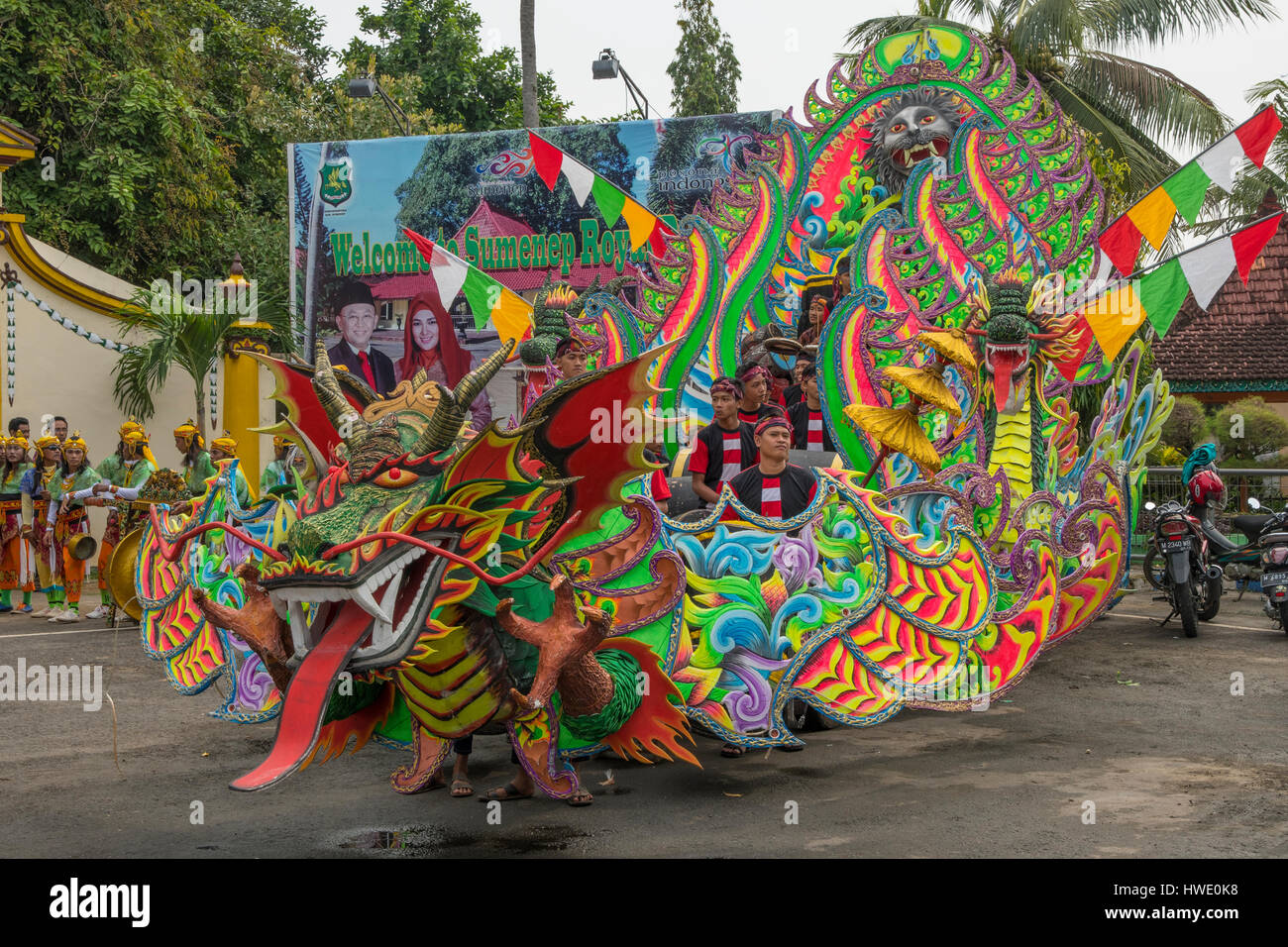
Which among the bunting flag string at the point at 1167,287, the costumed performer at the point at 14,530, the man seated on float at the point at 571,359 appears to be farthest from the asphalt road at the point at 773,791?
the costumed performer at the point at 14,530

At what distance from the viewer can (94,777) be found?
21.7ft

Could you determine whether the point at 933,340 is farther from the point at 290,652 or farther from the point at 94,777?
A: the point at 94,777

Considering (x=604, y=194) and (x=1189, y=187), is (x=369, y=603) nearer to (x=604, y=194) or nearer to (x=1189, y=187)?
(x=1189, y=187)

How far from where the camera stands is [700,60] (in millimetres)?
34156

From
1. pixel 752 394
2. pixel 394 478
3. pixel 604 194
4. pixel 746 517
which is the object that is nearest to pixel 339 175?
pixel 604 194

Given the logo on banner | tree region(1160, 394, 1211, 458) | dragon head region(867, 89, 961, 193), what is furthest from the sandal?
tree region(1160, 394, 1211, 458)


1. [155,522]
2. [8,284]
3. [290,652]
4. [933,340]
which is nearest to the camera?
[290,652]

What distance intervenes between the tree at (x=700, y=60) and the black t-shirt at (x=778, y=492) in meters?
28.2

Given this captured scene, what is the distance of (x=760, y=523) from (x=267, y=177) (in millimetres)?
20186

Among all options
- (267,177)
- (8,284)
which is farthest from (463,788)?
(267,177)

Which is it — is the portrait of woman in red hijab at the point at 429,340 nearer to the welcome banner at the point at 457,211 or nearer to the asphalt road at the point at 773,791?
the welcome banner at the point at 457,211

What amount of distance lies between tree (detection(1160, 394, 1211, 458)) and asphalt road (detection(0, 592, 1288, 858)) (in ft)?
36.8

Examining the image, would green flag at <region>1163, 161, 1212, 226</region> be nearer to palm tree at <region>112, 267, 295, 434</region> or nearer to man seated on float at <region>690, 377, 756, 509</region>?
man seated on float at <region>690, 377, 756, 509</region>

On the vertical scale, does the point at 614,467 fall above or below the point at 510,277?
below
